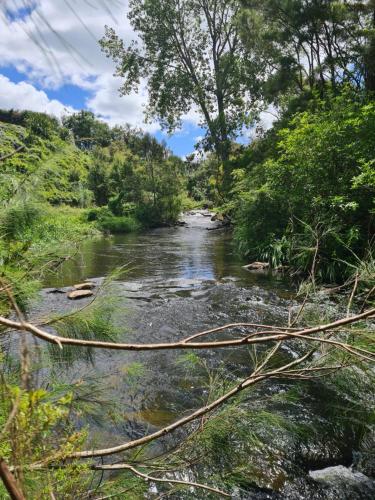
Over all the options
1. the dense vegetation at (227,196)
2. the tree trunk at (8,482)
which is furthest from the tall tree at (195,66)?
the tree trunk at (8,482)

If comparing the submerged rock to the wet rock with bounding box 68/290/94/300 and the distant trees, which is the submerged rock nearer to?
the wet rock with bounding box 68/290/94/300

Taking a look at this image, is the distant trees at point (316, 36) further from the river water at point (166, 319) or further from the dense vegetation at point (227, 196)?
the river water at point (166, 319)

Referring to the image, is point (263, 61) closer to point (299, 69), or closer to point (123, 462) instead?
point (299, 69)

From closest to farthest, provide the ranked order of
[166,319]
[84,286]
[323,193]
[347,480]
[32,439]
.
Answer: [32,439] < [347,480] < [166,319] < [84,286] < [323,193]

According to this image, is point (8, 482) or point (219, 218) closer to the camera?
point (8, 482)

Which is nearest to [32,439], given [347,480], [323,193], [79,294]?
[347,480]

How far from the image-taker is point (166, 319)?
6855 millimetres

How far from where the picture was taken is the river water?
2.93 metres

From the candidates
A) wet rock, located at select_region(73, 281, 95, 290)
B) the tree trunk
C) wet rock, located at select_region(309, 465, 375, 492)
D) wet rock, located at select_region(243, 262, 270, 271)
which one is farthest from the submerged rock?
wet rock, located at select_region(243, 262, 270, 271)

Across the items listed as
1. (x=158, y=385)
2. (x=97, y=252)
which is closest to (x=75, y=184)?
(x=158, y=385)

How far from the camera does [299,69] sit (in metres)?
18.5

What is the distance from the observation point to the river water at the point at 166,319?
293 centimetres

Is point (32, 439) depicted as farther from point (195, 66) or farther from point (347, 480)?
point (195, 66)

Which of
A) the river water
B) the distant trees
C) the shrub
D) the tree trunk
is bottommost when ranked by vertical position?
the river water
